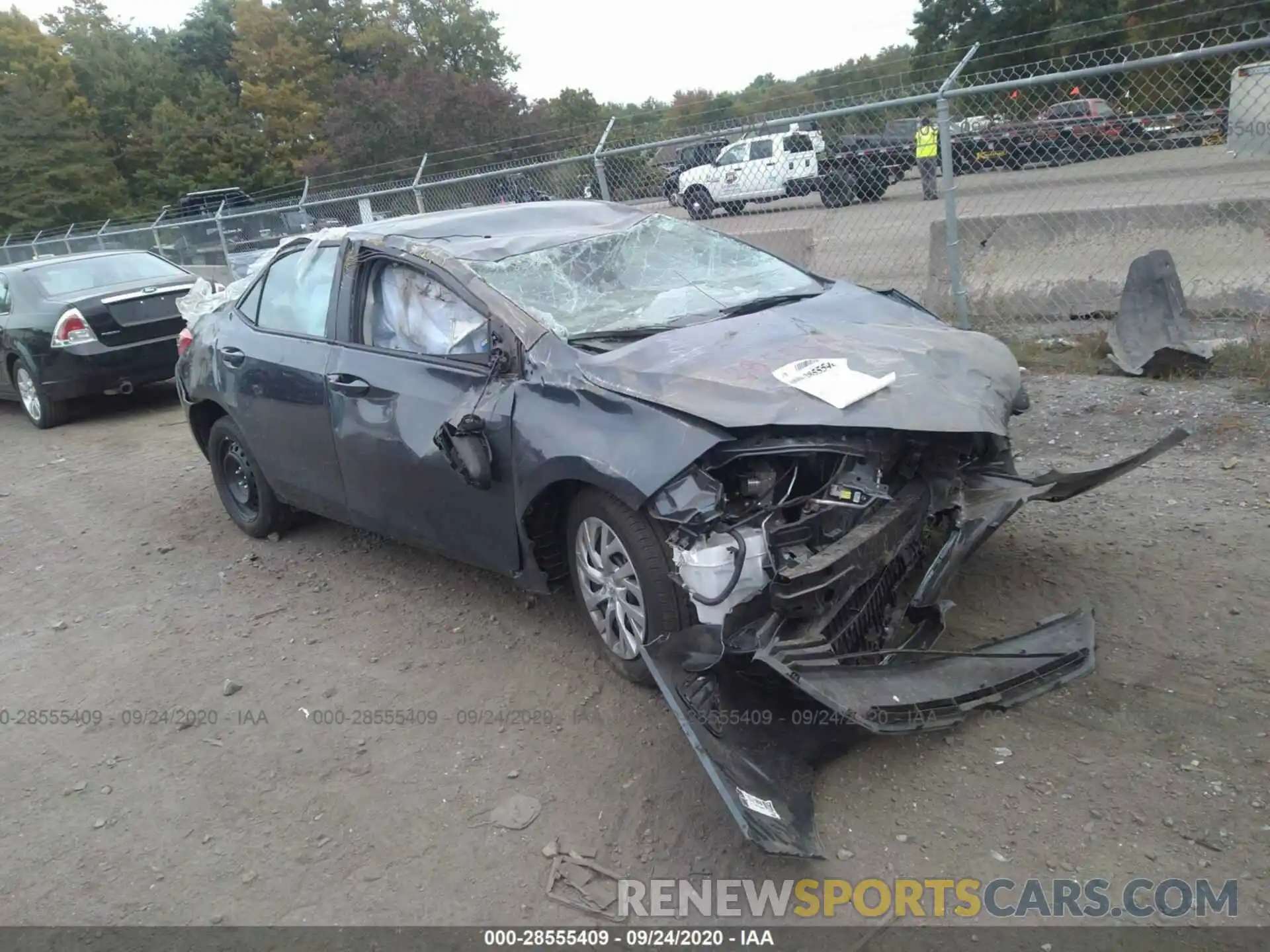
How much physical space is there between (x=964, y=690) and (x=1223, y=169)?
232 inches

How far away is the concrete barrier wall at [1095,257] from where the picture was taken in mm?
6863

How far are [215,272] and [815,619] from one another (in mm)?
14578

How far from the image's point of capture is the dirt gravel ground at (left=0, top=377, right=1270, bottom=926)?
291 cm

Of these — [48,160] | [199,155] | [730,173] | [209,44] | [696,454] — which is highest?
[209,44]

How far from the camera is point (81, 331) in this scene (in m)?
8.93

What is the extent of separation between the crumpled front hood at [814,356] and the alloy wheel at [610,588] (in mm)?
544

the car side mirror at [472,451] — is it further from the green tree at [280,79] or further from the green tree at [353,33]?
the green tree at [353,33]

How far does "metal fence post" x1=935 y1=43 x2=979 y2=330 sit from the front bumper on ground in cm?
680

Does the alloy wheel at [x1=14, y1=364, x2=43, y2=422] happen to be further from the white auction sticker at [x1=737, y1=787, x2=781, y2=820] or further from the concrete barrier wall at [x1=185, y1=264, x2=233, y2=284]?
the white auction sticker at [x1=737, y1=787, x2=781, y2=820]

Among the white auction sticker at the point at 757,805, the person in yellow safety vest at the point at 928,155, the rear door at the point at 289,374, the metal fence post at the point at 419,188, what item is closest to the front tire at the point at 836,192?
the person in yellow safety vest at the point at 928,155

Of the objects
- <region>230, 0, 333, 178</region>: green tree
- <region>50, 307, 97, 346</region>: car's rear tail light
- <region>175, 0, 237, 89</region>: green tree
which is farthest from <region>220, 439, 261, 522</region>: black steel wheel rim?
<region>175, 0, 237, 89</region>: green tree

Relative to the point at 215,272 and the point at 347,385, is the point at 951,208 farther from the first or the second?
the point at 215,272

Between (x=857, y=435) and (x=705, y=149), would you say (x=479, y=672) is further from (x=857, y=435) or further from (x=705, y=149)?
(x=705, y=149)

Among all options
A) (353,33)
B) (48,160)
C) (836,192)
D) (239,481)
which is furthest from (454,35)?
(239,481)
